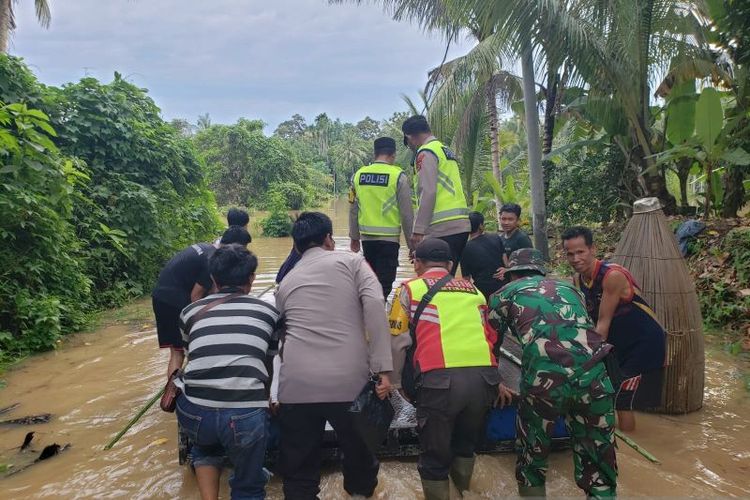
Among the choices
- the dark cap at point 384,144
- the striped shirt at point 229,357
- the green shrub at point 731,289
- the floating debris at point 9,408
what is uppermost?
the dark cap at point 384,144

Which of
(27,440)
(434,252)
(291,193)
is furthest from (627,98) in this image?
(291,193)

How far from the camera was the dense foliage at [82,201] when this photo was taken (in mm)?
5773

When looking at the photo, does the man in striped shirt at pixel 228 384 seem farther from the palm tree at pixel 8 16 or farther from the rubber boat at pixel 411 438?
the palm tree at pixel 8 16

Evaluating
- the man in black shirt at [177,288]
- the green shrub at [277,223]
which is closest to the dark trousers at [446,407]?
the man in black shirt at [177,288]

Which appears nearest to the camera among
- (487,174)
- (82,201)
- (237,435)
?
(237,435)

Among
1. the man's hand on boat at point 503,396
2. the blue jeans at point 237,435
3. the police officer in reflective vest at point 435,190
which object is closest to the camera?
the blue jeans at point 237,435

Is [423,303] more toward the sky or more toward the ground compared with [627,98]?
more toward the ground

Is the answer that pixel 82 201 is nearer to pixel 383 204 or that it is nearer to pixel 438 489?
pixel 383 204

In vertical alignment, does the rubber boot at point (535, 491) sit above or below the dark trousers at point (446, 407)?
below

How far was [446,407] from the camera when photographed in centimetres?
262

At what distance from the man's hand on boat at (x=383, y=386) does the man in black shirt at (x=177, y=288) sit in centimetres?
174

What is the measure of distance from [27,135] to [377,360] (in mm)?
5305

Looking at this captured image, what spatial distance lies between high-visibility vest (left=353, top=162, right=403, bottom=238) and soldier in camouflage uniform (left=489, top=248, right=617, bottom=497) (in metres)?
1.64

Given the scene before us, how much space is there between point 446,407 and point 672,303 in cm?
245
